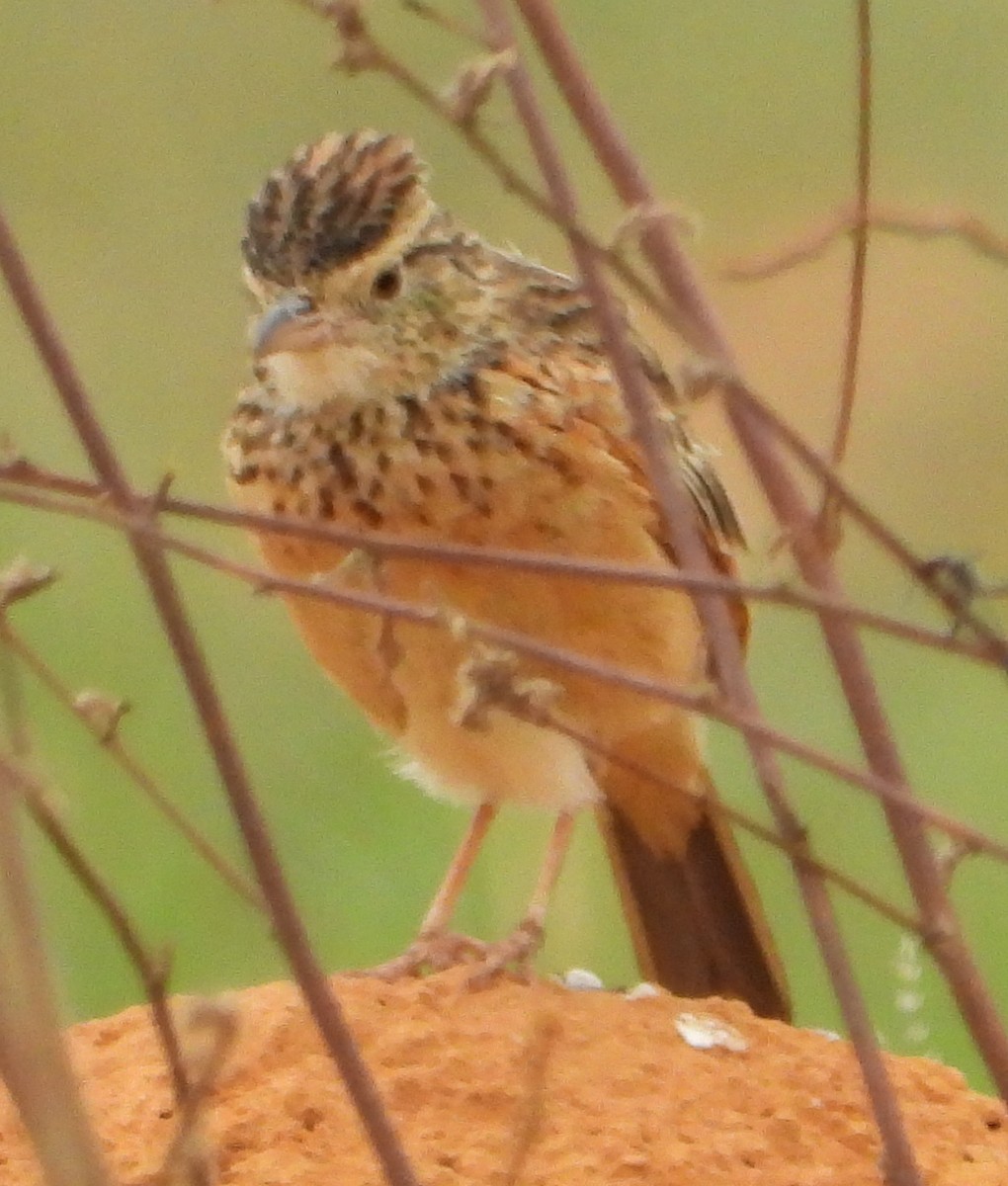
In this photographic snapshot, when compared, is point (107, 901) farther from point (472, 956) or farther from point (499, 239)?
point (499, 239)

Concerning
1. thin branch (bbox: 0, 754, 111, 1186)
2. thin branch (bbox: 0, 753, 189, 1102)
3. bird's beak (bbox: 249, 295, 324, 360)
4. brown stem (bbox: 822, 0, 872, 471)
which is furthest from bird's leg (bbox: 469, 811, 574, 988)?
thin branch (bbox: 0, 754, 111, 1186)

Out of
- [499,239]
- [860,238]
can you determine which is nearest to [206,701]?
[860,238]

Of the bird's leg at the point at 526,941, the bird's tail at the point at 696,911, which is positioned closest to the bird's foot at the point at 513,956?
the bird's leg at the point at 526,941

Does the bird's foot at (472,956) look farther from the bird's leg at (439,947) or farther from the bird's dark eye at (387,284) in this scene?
the bird's dark eye at (387,284)

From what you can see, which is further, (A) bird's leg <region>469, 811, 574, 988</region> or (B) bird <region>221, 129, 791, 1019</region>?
(B) bird <region>221, 129, 791, 1019</region>

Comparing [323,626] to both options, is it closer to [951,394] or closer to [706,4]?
[951,394]

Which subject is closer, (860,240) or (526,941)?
(860,240)

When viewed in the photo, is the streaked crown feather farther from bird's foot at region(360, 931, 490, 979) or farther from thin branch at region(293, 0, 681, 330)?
thin branch at region(293, 0, 681, 330)
